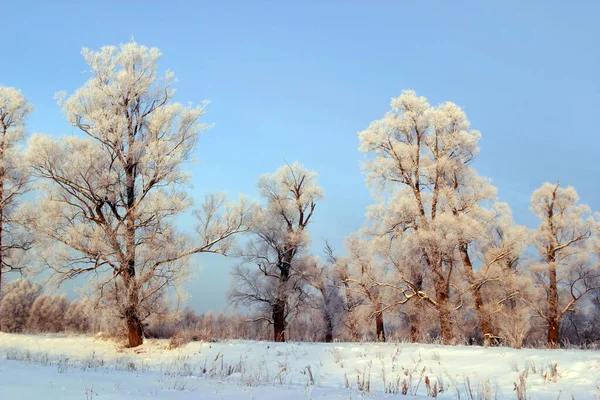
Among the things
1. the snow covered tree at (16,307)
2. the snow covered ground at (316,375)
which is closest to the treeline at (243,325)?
the snow covered tree at (16,307)

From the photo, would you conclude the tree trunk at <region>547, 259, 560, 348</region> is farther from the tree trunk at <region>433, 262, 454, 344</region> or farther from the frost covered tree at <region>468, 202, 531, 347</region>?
the tree trunk at <region>433, 262, 454, 344</region>

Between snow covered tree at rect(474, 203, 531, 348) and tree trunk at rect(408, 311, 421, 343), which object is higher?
snow covered tree at rect(474, 203, 531, 348)

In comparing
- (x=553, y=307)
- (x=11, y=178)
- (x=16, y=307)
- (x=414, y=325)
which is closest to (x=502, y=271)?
(x=553, y=307)

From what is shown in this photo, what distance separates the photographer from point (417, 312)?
25.2m

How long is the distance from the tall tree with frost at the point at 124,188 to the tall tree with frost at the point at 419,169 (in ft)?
22.0

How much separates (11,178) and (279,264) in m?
15.5

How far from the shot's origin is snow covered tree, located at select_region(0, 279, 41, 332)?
216ft

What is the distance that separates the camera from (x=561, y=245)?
1064 inches

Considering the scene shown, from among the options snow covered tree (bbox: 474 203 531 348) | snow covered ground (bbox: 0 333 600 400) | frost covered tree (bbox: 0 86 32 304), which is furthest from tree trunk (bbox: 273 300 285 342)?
frost covered tree (bbox: 0 86 32 304)

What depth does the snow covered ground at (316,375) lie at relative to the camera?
5.99 metres

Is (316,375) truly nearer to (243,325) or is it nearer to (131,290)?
(131,290)

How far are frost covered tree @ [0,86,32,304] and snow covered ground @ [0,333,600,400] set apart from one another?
33.1 ft

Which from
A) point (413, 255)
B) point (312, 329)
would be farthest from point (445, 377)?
point (312, 329)

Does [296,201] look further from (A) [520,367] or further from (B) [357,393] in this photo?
(B) [357,393]
